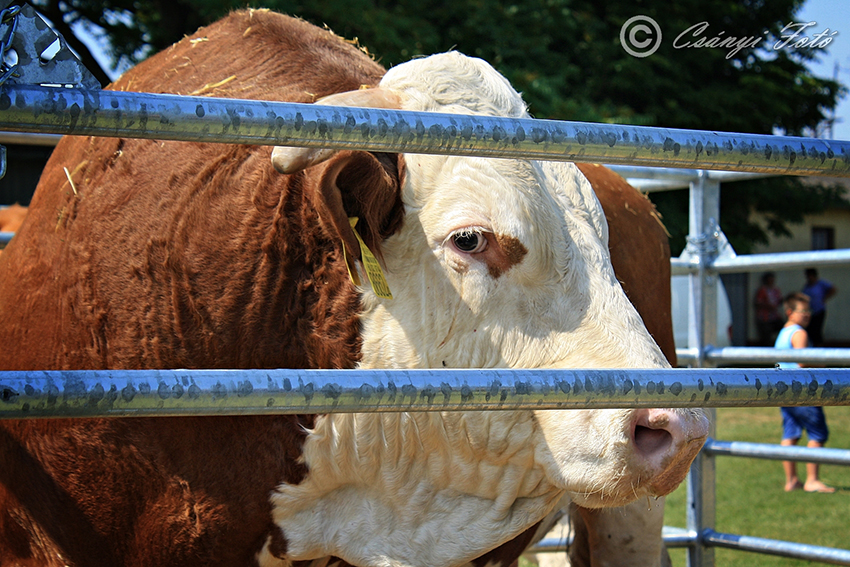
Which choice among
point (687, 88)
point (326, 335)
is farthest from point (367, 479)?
point (687, 88)

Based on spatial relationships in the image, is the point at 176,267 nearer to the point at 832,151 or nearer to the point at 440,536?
the point at 440,536

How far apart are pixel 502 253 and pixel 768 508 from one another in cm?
543

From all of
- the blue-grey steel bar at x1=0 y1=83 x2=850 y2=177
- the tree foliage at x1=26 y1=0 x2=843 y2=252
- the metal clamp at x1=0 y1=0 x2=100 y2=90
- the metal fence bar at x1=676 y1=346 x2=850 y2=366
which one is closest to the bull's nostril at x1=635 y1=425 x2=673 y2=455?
the blue-grey steel bar at x1=0 y1=83 x2=850 y2=177

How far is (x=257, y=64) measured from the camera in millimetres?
2336

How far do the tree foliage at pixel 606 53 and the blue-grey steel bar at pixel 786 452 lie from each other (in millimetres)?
5137

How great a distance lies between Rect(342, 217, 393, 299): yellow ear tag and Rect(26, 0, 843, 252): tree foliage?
6047mm

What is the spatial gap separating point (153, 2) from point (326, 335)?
10.9 metres

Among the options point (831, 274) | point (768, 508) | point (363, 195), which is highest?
point (363, 195)

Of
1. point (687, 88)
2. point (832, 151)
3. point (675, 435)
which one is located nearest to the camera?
point (832, 151)

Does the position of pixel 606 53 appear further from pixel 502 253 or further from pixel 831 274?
pixel 831 274

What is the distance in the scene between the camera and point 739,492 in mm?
7059

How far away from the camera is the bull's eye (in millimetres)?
1995
